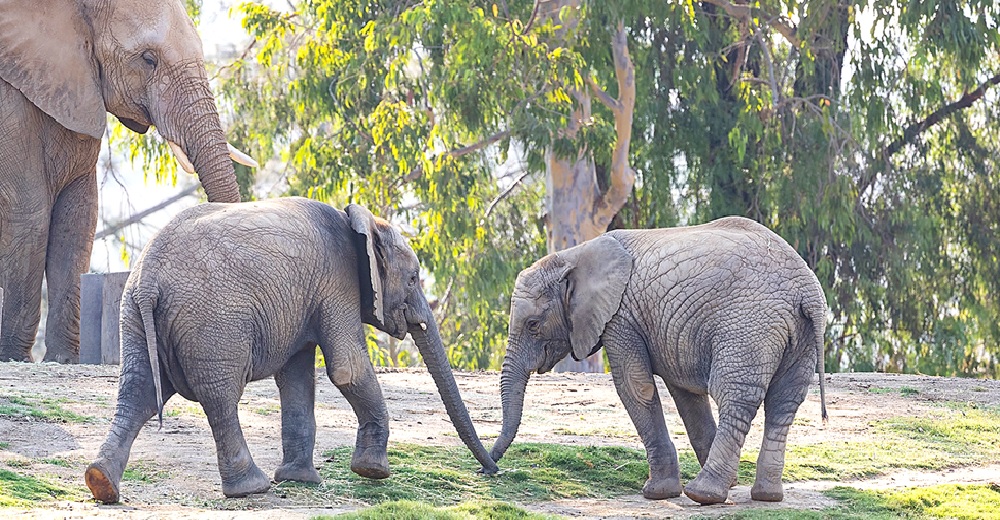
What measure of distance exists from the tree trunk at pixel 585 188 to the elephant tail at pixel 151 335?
41.3 feet

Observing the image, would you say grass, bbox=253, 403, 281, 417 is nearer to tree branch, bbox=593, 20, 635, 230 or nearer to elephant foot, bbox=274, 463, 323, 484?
elephant foot, bbox=274, 463, 323, 484

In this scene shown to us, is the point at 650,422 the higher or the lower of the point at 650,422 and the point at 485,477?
the higher

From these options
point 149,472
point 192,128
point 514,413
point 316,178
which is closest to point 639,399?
point 514,413

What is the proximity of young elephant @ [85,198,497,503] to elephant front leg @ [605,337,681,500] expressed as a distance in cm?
122

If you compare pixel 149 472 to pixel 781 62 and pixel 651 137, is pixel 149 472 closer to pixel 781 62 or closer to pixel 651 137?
pixel 651 137

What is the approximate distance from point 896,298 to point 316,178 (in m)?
8.31

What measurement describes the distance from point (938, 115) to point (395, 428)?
44.3ft

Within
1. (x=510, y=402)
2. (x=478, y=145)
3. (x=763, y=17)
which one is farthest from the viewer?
(x=478, y=145)

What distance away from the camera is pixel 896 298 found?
21.2m

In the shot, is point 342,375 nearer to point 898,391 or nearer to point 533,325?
point 533,325

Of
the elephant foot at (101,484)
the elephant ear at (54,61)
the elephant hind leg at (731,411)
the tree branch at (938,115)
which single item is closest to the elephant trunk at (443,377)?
the elephant hind leg at (731,411)

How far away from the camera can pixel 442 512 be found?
6.85 metres

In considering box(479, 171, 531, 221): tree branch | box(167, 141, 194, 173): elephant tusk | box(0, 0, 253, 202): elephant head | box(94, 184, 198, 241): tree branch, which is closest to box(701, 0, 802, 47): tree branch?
box(479, 171, 531, 221): tree branch

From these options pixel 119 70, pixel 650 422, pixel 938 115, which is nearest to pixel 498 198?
pixel 938 115
